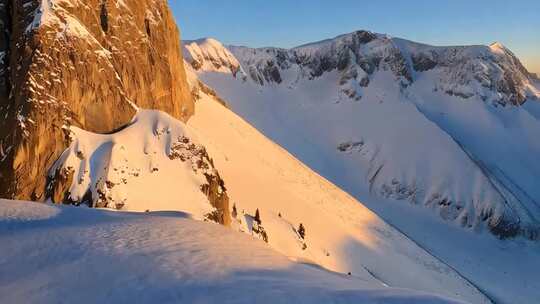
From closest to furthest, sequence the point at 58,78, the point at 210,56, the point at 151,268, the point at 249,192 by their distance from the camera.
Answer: the point at 151,268
the point at 58,78
the point at 249,192
the point at 210,56

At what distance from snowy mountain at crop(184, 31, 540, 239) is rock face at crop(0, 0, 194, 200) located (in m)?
94.9

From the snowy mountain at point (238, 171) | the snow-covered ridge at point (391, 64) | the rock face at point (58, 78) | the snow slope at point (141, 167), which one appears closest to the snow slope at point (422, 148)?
the snowy mountain at point (238, 171)

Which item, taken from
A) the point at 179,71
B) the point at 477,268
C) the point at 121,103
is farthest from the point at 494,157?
the point at 121,103

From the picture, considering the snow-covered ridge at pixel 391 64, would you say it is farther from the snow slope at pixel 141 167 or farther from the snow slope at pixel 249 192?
the snow slope at pixel 141 167

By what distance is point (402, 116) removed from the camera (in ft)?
515

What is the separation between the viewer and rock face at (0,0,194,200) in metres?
33.5

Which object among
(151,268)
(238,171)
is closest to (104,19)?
(238,171)

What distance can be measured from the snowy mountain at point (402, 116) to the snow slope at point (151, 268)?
388 ft

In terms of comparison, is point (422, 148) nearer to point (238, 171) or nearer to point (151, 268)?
point (238, 171)

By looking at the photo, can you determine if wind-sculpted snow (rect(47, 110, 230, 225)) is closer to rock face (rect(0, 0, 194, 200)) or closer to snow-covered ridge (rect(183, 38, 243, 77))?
rock face (rect(0, 0, 194, 200))

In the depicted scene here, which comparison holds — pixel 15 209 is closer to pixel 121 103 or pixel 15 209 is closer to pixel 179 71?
pixel 121 103

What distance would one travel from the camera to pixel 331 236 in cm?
6056

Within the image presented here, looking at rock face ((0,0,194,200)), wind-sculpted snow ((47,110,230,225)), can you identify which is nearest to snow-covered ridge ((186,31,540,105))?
rock face ((0,0,194,200))

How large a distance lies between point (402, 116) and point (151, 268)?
152m
